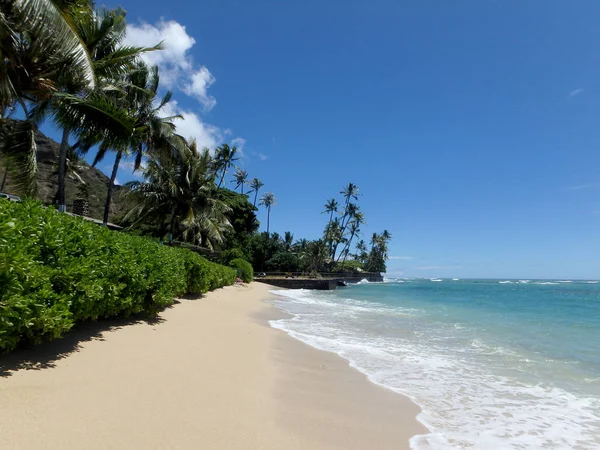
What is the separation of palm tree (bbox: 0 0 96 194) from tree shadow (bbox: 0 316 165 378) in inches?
207

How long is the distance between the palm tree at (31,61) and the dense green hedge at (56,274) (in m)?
4.30

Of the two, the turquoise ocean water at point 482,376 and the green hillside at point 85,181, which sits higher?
the green hillside at point 85,181

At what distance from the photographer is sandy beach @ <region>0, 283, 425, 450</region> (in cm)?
293

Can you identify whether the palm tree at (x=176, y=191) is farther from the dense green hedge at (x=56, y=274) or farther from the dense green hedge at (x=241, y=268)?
the dense green hedge at (x=56, y=274)

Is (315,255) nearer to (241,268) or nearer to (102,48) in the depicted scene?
(241,268)

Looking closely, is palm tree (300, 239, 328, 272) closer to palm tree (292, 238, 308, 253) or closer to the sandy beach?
palm tree (292, 238, 308, 253)

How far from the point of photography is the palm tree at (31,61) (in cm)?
704

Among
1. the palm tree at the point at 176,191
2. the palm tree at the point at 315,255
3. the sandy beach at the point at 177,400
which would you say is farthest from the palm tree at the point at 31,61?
the palm tree at the point at 315,255

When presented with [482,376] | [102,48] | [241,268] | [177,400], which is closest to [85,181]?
[241,268]

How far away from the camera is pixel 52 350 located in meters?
4.27

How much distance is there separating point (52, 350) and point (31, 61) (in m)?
7.81

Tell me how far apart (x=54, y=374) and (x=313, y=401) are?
2887mm

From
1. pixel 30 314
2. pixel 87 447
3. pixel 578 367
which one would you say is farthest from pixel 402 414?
pixel 578 367

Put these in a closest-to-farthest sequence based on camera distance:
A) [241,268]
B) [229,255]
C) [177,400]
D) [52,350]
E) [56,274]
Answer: [177,400] < [56,274] < [52,350] < [241,268] < [229,255]
